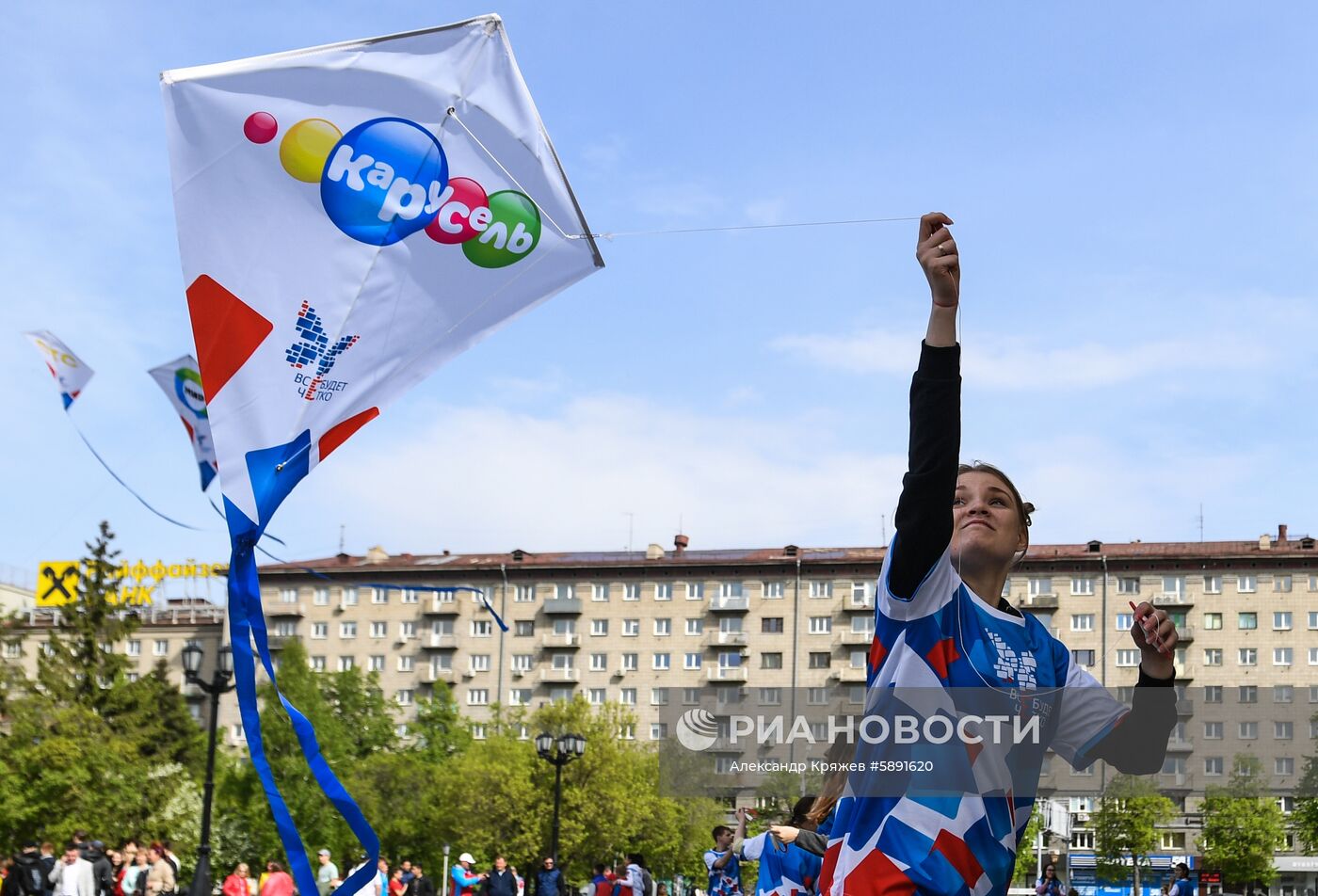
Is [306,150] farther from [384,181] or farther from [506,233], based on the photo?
[506,233]

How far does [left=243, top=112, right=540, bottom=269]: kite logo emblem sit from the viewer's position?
5602 millimetres

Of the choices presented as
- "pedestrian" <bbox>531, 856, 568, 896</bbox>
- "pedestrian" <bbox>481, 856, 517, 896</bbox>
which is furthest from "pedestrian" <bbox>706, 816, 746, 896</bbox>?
"pedestrian" <bbox>481, 856, 517, 896</bbox>

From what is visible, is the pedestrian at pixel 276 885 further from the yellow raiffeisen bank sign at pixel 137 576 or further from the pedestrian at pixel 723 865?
the yellow raiffeisen bank sign at pixel 137 576

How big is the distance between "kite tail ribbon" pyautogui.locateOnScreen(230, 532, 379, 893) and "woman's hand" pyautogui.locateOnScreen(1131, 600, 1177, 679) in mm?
2232

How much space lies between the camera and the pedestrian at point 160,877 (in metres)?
20.5

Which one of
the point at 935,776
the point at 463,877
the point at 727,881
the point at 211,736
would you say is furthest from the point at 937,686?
the point at 463,877

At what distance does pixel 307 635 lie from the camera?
91562 mm

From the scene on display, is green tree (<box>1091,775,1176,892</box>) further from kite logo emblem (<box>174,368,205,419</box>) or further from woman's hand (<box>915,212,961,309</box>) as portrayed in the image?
woman's hand (<box>915,212,961,309</box>)

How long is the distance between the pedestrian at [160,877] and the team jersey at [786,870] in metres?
13.7

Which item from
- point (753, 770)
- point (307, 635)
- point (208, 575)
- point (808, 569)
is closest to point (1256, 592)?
point (808, 569)

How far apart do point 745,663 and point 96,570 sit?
35.7 m

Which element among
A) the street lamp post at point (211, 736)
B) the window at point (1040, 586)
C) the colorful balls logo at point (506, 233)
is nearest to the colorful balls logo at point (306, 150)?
the colorful balls logo at point (506, 233)

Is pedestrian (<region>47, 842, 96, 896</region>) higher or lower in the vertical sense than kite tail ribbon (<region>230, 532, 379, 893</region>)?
lower

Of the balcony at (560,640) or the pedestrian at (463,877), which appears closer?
the pedestrian at (463,877)
